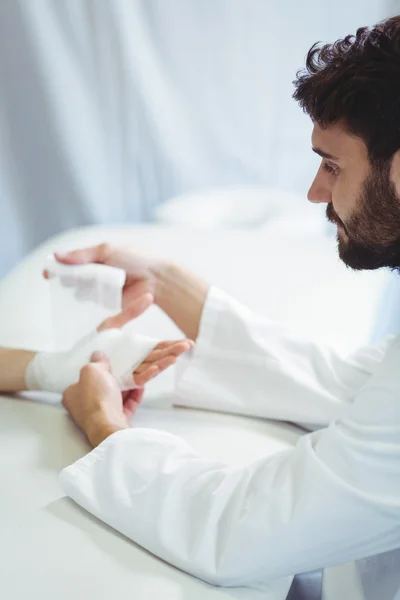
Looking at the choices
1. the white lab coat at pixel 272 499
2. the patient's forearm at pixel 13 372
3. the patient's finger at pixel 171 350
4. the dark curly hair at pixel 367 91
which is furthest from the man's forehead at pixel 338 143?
the patient's forearm at pixel 13 372

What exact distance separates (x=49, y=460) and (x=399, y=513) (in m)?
0.51

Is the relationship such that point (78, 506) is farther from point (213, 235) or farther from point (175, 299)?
point (213, 235)

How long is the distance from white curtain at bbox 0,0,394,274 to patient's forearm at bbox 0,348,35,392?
32.1 inches

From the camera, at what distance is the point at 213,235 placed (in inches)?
70.0

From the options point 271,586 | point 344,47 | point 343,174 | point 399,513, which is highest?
point 344,47

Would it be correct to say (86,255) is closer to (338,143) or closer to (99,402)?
(99,402)

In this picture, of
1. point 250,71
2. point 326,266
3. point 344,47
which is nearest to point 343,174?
point 344,47

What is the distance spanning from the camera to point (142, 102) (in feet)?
6.20

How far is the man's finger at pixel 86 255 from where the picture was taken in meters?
1.35

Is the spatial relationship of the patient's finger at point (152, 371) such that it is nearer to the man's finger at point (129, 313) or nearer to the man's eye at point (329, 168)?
the man's finger at point (129, 313)

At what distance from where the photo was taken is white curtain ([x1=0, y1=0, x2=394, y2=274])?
1.79 m

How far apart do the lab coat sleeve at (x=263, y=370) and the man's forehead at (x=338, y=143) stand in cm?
42

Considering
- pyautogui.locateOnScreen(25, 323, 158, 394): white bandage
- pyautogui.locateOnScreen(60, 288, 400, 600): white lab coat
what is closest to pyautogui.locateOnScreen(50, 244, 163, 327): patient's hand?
pyautogui.locateOnScreen(25, 323, 158, 394): white bandage

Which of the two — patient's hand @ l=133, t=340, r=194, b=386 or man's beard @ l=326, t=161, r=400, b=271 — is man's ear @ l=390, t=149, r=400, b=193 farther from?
patient's hand @ l=133, t=340, r=194, b=386
